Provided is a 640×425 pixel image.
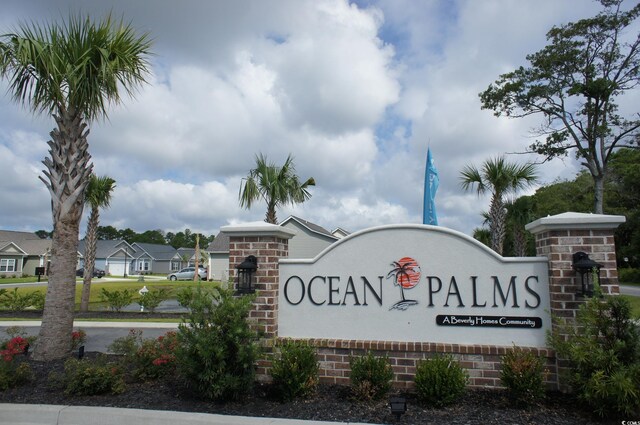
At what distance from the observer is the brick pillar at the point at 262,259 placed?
19.8ft

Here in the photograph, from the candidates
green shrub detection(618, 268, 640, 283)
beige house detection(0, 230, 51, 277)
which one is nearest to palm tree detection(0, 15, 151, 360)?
green shrub detection(618, 268, 640, 283)

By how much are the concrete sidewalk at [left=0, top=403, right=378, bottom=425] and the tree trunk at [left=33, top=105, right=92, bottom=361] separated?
2.30 metres

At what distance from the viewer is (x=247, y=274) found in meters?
6.05

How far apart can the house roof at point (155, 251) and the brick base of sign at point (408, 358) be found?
7366cm

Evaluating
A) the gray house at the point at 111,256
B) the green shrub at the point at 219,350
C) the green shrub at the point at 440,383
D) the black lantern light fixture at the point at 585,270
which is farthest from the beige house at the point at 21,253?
the black lantern light fixture at the point at 585,270

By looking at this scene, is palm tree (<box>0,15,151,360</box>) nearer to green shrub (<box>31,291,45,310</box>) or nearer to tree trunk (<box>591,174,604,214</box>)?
green shrub (<box>31,291,45,310</box>)

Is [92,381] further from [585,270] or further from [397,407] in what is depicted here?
[585,270]

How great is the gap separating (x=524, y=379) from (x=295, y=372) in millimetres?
2630

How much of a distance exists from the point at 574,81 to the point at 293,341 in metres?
19.7

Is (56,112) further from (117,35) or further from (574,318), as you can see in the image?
(574,318)

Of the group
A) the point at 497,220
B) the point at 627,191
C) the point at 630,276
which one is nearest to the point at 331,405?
the point at 497,220

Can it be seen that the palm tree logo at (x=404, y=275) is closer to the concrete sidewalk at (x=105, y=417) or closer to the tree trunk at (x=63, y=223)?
the concrete sidewalk at (x=105, y=417)

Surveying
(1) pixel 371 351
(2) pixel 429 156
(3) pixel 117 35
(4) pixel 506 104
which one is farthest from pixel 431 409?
(4) pixel 506 104

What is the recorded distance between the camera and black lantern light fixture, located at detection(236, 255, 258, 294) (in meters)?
5.95
